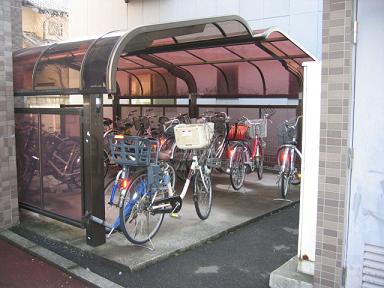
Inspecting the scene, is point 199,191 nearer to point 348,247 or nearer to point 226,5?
point 348,247

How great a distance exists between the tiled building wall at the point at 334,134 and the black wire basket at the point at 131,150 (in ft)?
7.24

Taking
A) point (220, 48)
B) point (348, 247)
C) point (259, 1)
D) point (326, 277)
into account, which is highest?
point (259, 1)

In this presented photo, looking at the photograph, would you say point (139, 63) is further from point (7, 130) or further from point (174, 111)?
point (7, 130)

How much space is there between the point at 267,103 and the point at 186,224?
5.68 m

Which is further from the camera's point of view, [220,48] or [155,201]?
[220,48]

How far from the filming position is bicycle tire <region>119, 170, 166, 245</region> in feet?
15.7

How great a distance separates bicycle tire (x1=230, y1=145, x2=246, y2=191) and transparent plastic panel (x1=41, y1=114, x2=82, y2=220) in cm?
331

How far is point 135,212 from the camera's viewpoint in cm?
493

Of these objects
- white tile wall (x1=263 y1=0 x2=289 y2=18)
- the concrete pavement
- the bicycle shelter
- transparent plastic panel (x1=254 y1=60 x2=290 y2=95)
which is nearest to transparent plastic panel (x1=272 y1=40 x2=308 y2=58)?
the bicycle shelter

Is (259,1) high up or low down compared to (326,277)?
up

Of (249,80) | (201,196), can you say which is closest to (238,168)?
(201,196)

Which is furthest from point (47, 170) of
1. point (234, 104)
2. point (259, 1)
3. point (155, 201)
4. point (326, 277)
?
point (259, 1)

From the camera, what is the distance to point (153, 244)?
509 centimetres

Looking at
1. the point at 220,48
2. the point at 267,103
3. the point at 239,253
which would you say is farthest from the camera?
the point at 267,103
